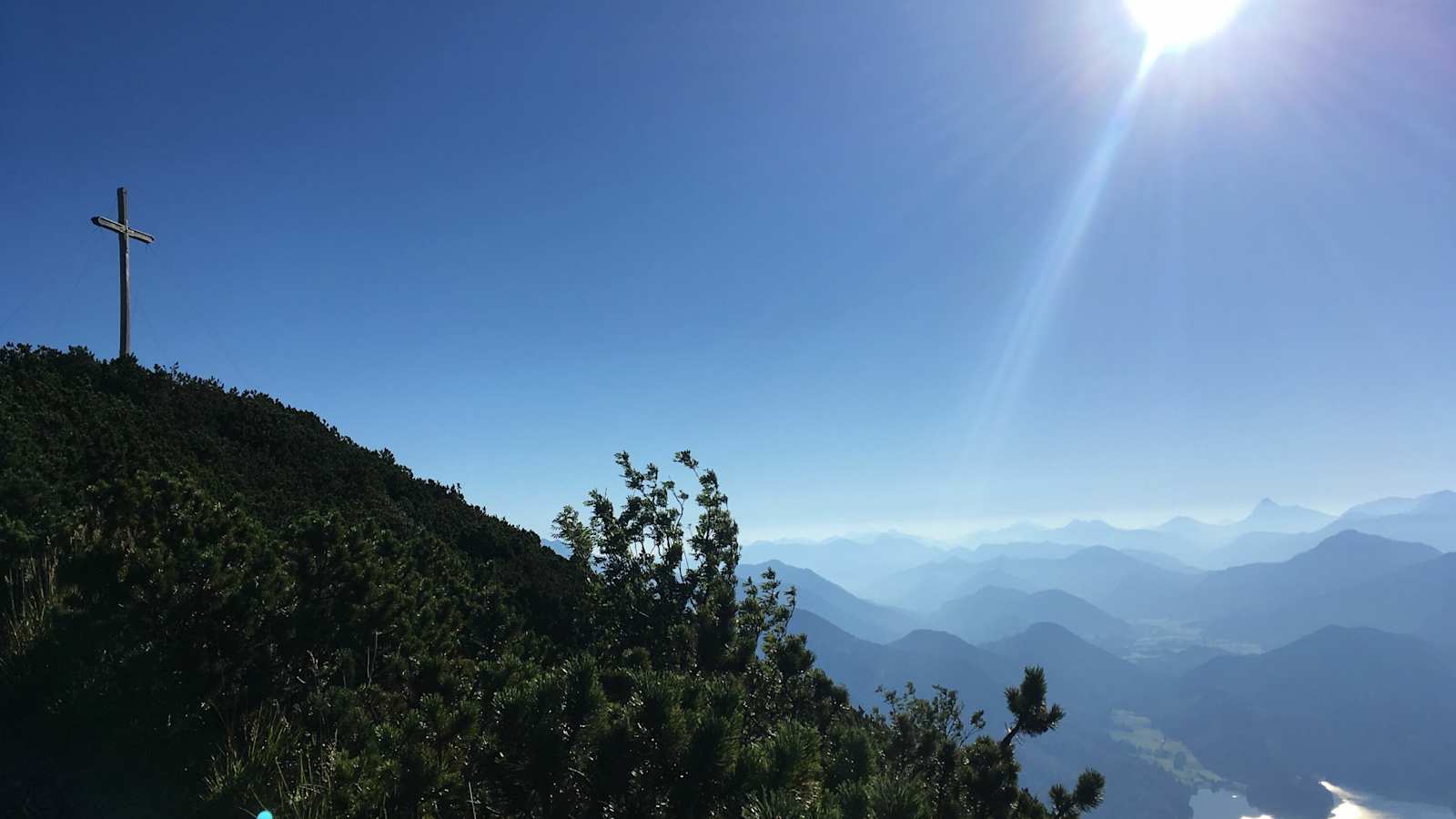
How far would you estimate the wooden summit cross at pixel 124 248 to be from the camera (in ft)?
61.2

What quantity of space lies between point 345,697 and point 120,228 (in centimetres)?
2324

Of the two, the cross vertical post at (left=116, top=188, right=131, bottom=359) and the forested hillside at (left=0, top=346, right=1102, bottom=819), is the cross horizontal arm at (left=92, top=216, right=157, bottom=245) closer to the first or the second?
the cross vertical post at (left=116, top=188, right=131, bottom=359)

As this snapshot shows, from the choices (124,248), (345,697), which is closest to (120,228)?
(124,248)

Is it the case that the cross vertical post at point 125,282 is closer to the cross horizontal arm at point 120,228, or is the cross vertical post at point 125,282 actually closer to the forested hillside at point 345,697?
the cross horizontal arm at point 120,228

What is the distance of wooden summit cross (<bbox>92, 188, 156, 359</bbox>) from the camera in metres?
18.6

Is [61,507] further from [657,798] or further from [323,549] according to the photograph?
[657,798]

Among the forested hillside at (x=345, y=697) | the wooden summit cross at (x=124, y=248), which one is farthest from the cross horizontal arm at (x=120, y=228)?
the forested hillside at (x=345, y=697)

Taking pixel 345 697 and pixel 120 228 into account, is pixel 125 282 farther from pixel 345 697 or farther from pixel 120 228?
pixel 345 697

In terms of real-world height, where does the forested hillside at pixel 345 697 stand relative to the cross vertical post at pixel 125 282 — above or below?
below

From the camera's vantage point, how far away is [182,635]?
5047 millimetres

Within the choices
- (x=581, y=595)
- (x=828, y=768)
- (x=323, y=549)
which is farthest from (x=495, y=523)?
(x=828, y=768)

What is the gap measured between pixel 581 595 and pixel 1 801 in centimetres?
1431

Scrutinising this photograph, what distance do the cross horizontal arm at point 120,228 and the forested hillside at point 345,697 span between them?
383 inches

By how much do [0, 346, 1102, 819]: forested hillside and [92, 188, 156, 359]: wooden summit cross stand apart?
7945 mm
